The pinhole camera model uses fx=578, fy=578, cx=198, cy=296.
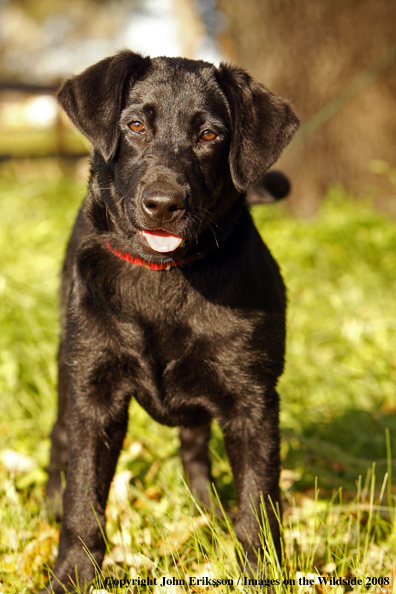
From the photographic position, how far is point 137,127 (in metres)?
2.10

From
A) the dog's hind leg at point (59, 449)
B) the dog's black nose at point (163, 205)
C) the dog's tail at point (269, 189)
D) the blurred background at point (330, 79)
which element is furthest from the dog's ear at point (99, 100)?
the blurred background at point (330, 79)

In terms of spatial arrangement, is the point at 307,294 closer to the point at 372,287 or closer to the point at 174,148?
the point at 372,287

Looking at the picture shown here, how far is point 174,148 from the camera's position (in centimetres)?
202

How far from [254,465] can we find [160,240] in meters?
0.86

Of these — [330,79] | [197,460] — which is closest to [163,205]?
[197,460]

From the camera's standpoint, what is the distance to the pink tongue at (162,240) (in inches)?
77.4

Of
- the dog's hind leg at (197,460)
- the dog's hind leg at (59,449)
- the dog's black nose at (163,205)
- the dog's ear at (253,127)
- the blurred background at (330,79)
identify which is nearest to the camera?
the dog's black nose at (163,205)

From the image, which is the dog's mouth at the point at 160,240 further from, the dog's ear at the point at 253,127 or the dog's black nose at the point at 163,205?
the dog's ear at the point at 253,127

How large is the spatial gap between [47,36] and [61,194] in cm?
3465

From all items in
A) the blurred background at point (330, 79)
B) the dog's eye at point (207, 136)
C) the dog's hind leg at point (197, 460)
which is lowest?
the dog's hind leg at point (197, 460)

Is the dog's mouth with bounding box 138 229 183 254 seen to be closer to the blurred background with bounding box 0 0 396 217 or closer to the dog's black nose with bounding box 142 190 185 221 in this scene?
the dog's black nose with bounding box 142 190 185 221

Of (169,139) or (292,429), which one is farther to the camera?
(292,429)

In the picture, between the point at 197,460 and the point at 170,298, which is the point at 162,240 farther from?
the point at 197,460

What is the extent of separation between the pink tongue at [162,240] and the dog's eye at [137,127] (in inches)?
15.4
